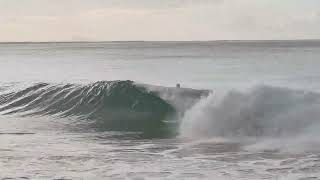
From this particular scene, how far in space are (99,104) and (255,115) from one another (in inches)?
222

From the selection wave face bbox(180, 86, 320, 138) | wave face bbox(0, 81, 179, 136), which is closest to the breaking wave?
wave face bbox(0, 81, 179, 136)

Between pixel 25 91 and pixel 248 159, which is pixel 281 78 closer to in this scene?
pixel 25 91

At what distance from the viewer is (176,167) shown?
31.8ft

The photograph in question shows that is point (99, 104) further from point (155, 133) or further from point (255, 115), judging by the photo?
point (255, 115)

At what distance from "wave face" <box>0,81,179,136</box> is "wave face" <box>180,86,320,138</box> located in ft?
3.73

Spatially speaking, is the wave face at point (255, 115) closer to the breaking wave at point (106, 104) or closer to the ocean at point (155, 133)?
the ocean at point (155, 133)

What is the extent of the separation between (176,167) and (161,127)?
507 cm

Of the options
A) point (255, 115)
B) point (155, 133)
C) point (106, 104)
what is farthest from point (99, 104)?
point (255, 115)

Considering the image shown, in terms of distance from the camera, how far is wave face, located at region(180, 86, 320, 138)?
43.5 feet

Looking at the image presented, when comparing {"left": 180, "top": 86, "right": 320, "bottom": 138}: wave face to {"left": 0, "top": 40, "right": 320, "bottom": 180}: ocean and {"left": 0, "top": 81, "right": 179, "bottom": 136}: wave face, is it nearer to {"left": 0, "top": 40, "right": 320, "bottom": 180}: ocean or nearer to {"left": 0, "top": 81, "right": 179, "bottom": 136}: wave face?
{"left": 0, "top": 40, "right": 320, "bottom": 180}: ocean

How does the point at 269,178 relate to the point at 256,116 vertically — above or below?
below

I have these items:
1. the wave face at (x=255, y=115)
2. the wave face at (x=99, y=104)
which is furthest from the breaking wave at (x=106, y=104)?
the wave face at (x=255, y=115)

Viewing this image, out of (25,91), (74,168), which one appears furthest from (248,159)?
(25,91)

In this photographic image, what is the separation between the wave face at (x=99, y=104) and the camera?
52.3 ft
